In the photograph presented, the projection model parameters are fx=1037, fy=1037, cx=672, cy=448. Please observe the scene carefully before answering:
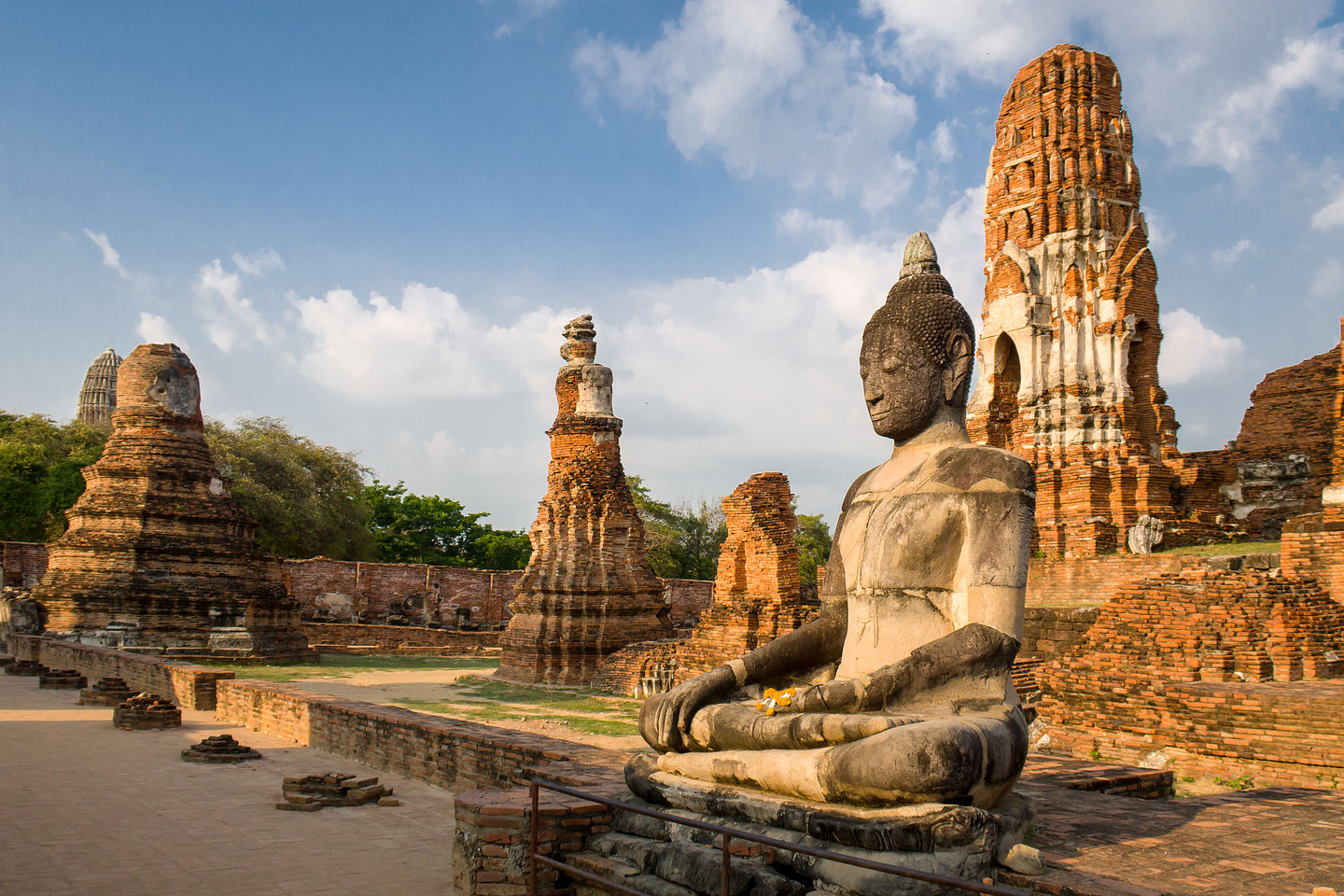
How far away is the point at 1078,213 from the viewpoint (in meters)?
17.9

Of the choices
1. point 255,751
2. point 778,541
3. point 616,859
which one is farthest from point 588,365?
point 616,859

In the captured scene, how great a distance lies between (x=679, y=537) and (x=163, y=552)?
21.7 meters

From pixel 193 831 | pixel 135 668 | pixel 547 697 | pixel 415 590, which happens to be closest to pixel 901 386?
pixel 193 831

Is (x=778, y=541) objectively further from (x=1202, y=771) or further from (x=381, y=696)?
(x=1202, y=771)

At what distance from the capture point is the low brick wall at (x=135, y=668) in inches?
463

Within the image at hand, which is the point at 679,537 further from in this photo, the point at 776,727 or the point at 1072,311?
the point at 776,727

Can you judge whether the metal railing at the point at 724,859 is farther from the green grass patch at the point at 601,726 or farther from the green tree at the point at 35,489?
the green tree at the point at 35,489

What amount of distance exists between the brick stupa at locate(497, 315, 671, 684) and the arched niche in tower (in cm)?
674

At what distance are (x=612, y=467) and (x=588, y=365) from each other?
1775 mm

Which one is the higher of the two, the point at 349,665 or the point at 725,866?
the point at 725,866

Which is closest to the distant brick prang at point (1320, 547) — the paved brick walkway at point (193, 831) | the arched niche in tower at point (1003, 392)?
the paved brick walkway at point (193, 831)

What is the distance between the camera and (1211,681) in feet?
27.0

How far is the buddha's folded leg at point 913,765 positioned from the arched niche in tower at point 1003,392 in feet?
51.9

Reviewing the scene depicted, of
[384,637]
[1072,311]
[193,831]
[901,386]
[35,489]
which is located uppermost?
[1072,311]
